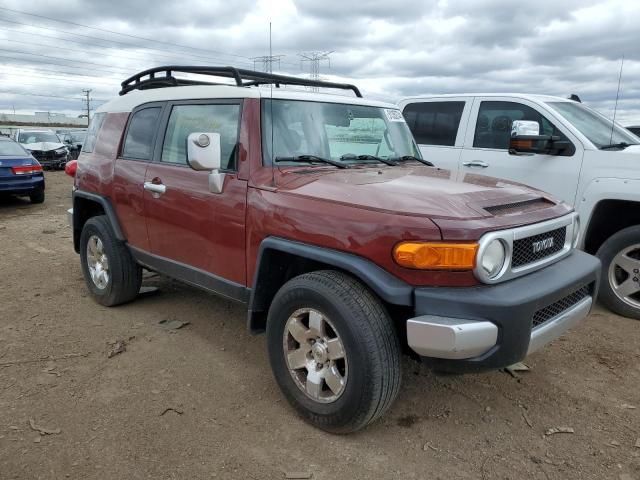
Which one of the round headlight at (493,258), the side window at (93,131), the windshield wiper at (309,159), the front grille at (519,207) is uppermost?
the side window at (93,131)

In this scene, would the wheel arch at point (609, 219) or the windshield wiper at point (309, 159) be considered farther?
the wheel arch at point (609, 219)

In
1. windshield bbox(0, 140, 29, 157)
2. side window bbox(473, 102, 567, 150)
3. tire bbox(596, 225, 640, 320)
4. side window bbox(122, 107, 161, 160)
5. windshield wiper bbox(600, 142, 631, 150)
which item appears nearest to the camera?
side window bbox(122, 107, 161, 160)

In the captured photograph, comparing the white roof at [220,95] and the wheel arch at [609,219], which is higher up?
the white roof at [220,95]

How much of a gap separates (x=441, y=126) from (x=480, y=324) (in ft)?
13.5

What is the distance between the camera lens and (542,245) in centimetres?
287

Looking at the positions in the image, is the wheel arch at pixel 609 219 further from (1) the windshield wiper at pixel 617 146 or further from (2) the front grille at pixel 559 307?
(2) the front grille at pixel 559 307

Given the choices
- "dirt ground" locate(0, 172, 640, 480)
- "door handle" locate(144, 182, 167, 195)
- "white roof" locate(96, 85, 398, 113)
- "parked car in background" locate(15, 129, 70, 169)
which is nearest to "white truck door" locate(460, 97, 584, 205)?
"dirt ground" locate(0, 172, 640, 480)

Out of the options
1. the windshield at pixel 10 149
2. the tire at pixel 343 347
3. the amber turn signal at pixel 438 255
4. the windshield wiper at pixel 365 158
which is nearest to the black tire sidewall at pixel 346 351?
the tire at pixel 343 347

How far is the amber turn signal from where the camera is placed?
247 centimetres

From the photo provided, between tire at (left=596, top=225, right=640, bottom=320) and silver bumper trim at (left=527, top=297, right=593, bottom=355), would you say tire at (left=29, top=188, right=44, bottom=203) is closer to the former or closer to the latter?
tire at (left=596, top=225, right=640, bottom=320)

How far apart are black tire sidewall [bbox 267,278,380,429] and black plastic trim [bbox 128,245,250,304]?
18.2 inches

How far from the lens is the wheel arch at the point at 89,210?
462 cm

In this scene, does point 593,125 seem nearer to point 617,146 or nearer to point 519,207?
point 617,146

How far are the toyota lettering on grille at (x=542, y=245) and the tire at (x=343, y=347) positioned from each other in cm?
89
